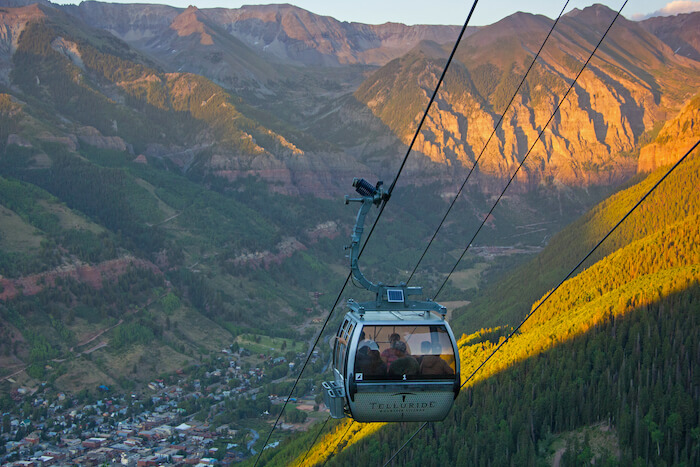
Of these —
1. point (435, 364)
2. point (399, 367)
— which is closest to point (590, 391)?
point (435, 364)

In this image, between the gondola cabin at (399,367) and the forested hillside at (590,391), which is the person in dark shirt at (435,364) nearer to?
the gondola cabin at (399,367)

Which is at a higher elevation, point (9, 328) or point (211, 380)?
point (9, 328)

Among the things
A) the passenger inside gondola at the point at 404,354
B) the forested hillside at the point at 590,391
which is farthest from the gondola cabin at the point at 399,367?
the forested hillside at the point at 590,391

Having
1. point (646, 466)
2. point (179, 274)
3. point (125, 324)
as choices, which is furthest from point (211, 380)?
point (646, 466)

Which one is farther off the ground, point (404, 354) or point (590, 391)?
point (404, 354)

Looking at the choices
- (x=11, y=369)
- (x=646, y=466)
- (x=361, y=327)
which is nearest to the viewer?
(x=361, y=327)

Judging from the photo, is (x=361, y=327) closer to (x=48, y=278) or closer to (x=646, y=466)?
(x=646, y=466)

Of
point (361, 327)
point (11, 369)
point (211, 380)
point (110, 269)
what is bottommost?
point (211, 380)

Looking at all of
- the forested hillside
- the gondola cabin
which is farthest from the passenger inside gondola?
the forested hillside

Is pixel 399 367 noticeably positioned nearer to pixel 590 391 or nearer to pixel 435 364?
pixel 435 364
